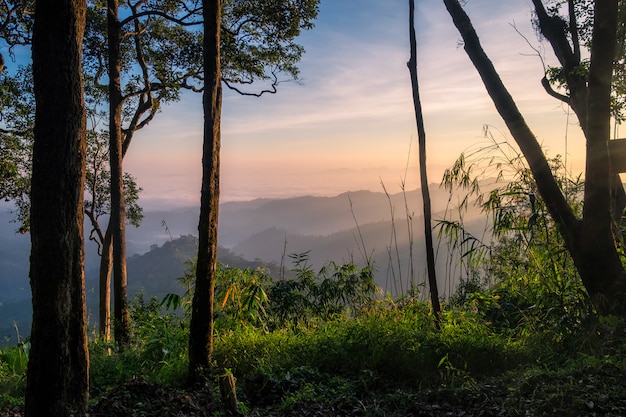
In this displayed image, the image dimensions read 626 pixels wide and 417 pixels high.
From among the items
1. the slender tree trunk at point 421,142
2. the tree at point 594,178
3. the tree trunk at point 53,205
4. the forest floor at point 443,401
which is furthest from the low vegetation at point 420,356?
the tree trunk at point 53,205

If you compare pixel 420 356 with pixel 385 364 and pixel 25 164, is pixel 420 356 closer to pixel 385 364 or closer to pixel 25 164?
pixel 385 364

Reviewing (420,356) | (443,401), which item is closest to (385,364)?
(420,356)

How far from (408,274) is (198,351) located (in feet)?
8.63

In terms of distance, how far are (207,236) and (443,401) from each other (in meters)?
2.03

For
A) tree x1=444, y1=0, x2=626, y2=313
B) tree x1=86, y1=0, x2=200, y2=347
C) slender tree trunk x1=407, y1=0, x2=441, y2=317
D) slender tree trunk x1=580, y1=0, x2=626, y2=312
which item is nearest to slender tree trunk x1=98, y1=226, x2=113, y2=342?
tree x1=86, y1=0, x2=200, y2=347

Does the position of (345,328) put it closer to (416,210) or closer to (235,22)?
(416,210)

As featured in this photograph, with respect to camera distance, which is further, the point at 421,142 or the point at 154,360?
the point at 421,142

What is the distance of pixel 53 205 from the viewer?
2.60 metres

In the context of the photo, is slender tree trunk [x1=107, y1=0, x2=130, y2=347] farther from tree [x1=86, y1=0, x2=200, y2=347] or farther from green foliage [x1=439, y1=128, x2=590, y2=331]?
green foliage [x1=439, y1=128, x2=590, y2=331]

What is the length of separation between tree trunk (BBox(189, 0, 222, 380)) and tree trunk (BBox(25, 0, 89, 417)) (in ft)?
3.34

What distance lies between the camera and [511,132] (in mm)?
4273

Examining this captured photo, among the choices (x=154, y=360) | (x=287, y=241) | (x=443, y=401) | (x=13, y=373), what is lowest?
(x=13, y=373)

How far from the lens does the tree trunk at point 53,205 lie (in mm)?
2592

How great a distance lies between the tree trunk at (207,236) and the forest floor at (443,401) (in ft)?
1.32
